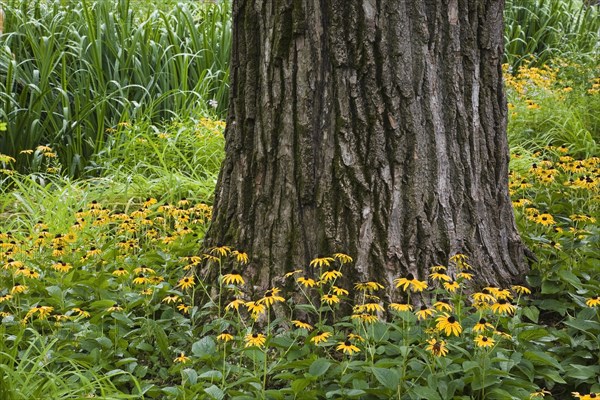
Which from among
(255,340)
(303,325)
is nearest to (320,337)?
(303,325)

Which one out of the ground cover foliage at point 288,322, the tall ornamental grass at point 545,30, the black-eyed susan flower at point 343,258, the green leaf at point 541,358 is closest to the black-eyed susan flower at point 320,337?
the ground cover foliage at point 288,322

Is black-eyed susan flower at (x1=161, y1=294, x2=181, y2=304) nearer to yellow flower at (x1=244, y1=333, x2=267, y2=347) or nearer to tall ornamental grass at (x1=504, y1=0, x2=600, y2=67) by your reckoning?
yellow flower at (x1=244, y1=333, x2=267, y2=347)

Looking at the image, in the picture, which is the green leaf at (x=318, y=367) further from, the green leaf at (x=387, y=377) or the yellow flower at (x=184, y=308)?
the yellow flower at (x=184, y=308)

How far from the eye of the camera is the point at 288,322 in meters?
3.21

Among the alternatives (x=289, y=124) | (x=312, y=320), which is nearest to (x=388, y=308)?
(x=312, y=320)

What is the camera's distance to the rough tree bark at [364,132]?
10.2 feet

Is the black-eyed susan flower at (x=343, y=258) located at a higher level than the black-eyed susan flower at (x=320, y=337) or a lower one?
higher

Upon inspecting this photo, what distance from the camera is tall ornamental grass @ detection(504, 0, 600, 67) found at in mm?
8445

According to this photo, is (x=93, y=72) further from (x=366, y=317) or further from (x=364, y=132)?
(x=366, y=317)

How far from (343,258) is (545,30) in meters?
6.57

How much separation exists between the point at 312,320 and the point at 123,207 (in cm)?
218

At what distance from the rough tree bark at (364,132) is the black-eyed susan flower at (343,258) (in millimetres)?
56

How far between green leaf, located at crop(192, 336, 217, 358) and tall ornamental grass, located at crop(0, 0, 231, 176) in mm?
3372

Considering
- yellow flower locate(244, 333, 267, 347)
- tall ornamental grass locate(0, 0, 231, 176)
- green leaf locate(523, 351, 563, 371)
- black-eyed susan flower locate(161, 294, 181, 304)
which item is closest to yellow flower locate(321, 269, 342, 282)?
yellow flower locate(244, 333, 267, 347)
